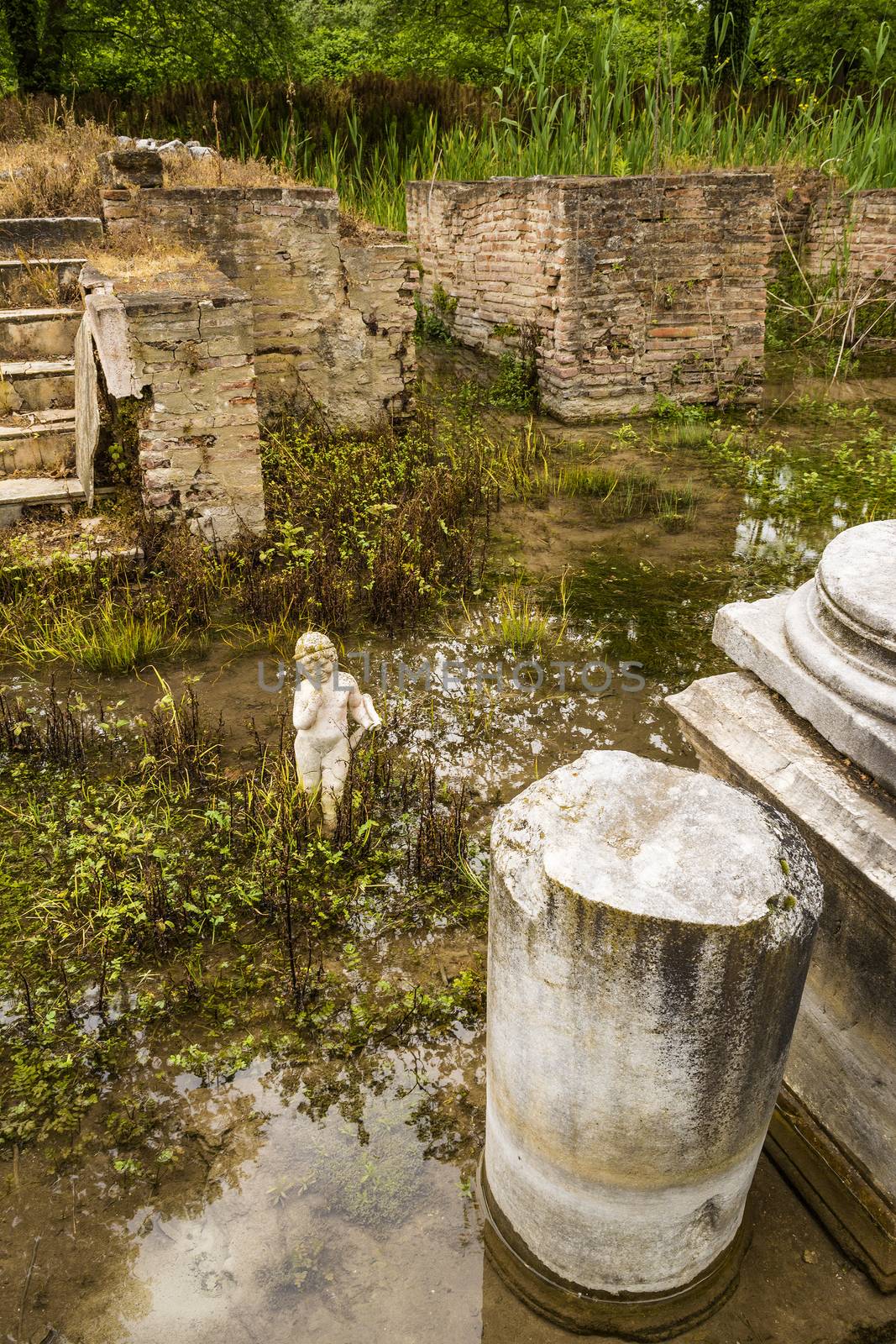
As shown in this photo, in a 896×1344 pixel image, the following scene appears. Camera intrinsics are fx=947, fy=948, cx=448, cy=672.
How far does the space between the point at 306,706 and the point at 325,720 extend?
0.44ft

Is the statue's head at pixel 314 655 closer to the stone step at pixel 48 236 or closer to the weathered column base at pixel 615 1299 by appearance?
the weathered column base at pixel 615 1299

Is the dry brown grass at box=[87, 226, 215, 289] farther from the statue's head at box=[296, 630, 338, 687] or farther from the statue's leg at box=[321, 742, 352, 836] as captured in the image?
the statue's leg at box=[321, 742, 352, 836]

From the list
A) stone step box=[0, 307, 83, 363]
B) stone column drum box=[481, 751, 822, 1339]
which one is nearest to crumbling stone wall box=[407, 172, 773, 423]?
stone step box=[0, 307, 83, 363]

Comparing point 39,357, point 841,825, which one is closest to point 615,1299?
point 841,825

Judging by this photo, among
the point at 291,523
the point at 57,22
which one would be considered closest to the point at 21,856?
the point at 291,523

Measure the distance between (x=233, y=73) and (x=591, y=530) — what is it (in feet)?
40.5

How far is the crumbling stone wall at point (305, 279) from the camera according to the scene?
7.14 meters

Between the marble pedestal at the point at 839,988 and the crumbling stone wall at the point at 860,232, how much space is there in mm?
10088

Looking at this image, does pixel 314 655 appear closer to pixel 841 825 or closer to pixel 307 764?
pixel 307 764

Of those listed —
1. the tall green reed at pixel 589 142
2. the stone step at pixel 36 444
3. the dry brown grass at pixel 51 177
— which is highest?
the tall green reed at pixel 589 142

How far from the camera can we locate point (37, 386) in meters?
6.89

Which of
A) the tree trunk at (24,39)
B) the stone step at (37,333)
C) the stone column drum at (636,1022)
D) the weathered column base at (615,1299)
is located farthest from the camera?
the tree trunk at (24,39)

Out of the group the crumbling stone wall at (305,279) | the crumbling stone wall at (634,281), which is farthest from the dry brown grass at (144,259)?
the crumbling stone wall at (634,281)

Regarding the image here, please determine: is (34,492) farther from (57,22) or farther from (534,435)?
(57,22)
